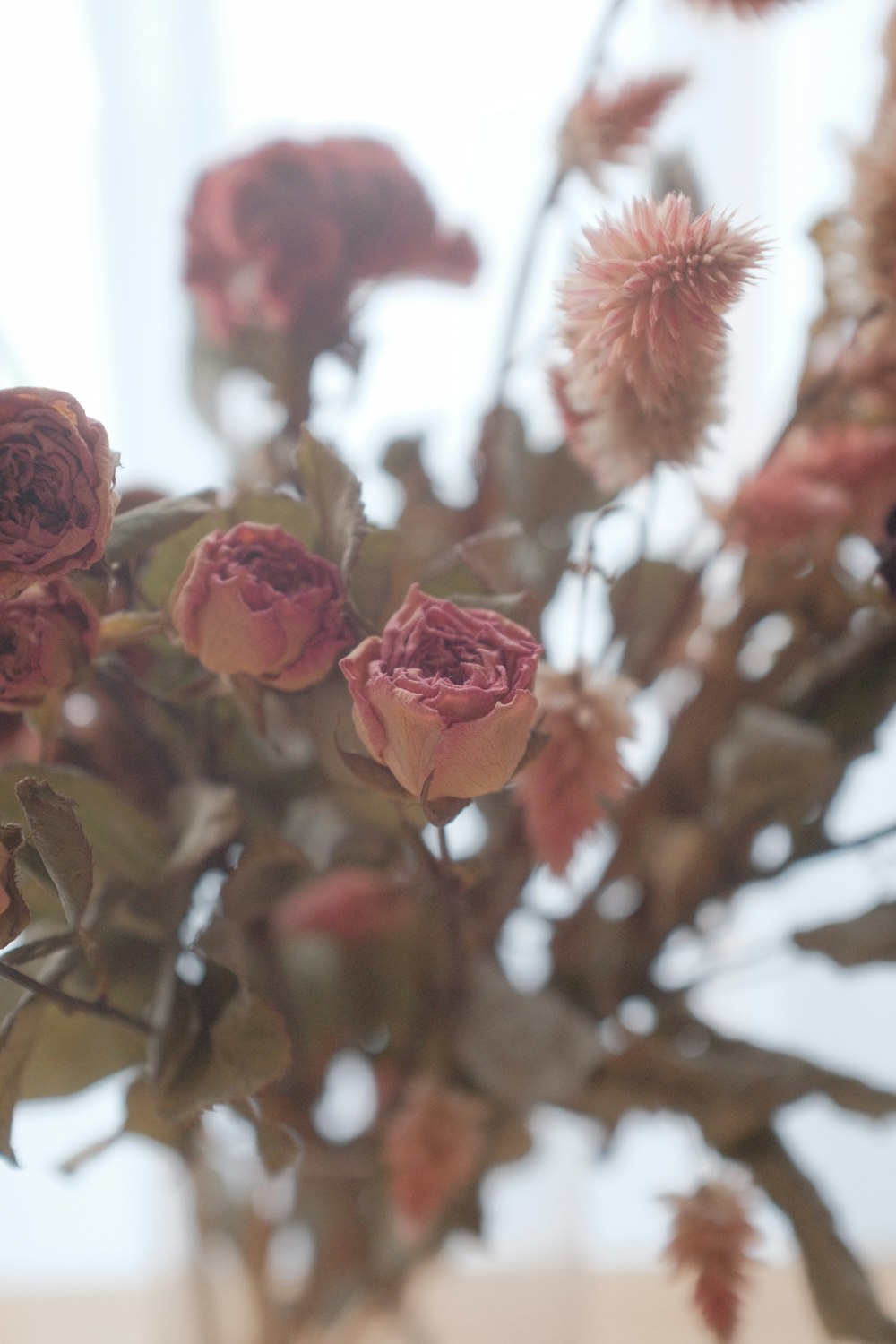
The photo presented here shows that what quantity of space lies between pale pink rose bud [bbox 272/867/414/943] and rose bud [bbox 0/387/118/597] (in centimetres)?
17

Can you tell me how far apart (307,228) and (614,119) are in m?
0.08

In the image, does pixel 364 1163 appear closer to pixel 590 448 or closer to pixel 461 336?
pixel 590 448

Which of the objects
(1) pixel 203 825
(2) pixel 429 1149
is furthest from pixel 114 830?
(2) pixel 429 1149

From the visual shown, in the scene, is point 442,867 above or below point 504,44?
below

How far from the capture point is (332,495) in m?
0.21

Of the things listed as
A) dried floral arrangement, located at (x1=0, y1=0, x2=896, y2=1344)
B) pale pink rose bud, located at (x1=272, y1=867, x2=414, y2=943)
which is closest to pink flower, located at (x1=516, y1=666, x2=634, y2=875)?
dried floral arrangement, located at (x1=0, y1=0, x2=896, y2=1344)

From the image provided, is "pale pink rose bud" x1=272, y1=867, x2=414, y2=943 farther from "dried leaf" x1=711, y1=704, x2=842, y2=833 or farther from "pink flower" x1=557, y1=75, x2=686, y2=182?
"pink flower" x1=557, y1=75, x2=686, y2=182

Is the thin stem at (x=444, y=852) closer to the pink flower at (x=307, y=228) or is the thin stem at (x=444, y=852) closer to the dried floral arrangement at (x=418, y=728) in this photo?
the dried floral arrangement at (x=418, y=728)

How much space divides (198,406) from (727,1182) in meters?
0.27

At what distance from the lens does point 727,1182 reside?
0.29 m

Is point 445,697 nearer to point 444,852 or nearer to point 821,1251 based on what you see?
point 444,852

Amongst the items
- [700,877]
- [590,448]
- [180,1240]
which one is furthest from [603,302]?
[180,1240]

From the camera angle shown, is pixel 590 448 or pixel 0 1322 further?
pixel 0 1322

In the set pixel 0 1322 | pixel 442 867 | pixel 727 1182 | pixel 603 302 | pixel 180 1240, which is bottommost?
pixel 0 1322
